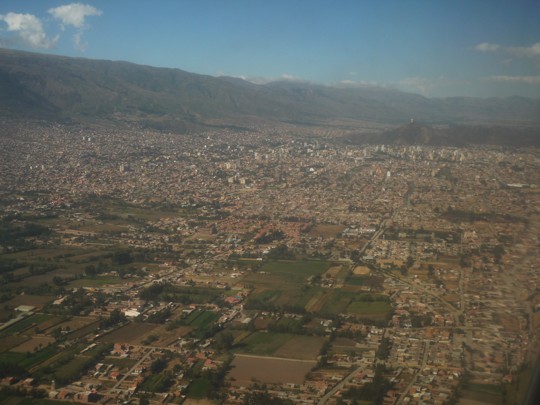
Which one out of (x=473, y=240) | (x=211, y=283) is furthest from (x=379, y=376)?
(x=473, y=240)

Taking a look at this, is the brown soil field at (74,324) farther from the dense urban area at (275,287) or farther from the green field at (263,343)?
the green field at (263,343)

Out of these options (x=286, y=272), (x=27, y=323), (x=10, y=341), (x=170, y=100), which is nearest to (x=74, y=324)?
(x=27, y=323)

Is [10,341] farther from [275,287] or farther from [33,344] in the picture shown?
[275,287]

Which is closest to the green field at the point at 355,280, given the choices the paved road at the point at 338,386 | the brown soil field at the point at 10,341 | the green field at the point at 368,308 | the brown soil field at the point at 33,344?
the green field at the point at 368,308

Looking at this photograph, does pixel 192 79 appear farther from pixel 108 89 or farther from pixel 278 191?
pixel 278 191

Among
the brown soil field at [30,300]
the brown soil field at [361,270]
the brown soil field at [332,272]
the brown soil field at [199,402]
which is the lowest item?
the brown soil field at [30,300]
